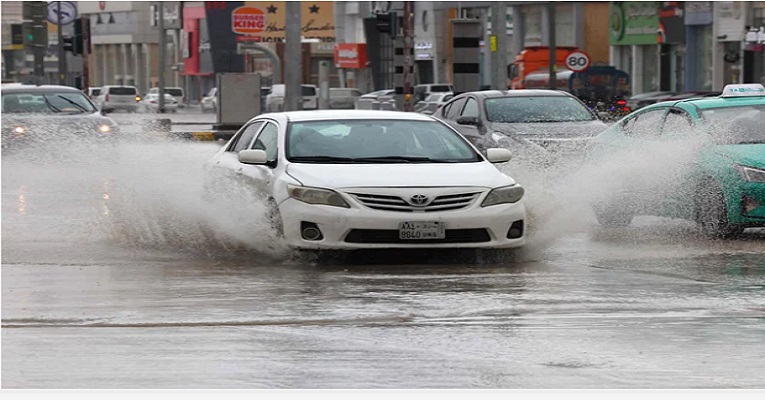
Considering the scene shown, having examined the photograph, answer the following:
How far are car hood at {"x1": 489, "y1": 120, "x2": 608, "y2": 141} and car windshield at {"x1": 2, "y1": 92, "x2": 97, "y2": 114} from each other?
29.3 ft

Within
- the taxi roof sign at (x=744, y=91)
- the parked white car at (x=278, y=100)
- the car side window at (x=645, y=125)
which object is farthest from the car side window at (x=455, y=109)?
the parked white car at (x=278, y=100)

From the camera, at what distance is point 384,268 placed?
11352 millimetres

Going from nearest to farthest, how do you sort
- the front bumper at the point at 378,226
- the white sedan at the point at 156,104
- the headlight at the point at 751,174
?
1. the front bumper at the point at 378,226
2. the headlight at the point at 751,174
3. the white sedan at the point at 156,104

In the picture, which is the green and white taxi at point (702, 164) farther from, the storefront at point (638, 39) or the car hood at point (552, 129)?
the storefront at point (638, 39)

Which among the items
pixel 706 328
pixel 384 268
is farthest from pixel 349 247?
pixel 706 328

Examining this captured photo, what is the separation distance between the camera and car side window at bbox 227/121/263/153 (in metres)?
14.0

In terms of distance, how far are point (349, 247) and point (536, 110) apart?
994 cm

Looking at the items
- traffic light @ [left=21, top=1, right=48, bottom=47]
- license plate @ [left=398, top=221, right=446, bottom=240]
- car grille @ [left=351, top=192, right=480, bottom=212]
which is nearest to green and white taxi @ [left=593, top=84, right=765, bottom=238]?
car grille @ [left=351, top=192, right=480, bottom=212]

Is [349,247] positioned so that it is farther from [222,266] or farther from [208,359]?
[208,359]

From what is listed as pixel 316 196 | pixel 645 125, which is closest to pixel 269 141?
pixel 316 196

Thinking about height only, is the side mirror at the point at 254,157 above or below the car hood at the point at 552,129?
above

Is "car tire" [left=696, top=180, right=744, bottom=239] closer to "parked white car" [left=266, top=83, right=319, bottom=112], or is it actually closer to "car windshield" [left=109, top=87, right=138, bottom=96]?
"parked white car" [left=266, top=83, right=319, bottom=112]

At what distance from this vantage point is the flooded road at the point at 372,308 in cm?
700

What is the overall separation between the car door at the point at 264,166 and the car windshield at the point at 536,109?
7548 mm
